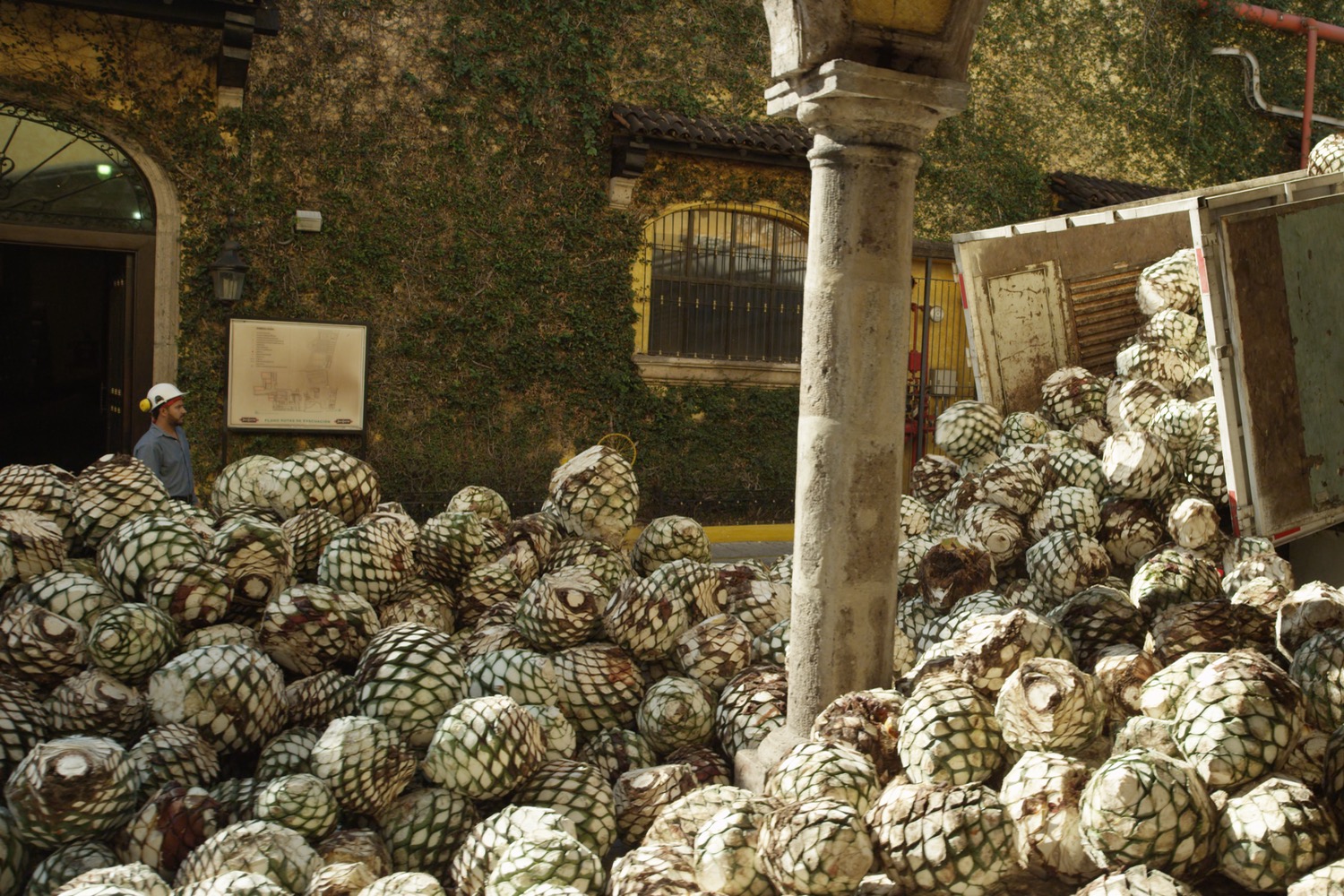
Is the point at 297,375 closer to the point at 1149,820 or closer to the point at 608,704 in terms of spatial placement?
the point at 608,704

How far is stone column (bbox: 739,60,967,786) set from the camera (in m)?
3.12

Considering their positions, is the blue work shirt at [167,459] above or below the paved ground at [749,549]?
above

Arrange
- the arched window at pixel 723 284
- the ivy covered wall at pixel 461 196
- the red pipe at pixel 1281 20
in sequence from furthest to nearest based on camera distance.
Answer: the red pipe at pixel 1281 20
the arched window at pixel 723 284
the ivy covered wall at pixel 461 196

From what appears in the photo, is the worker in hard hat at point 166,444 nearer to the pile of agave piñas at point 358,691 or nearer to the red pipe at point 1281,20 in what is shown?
the pile of agave piñas at point 358,691

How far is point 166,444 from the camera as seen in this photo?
644 cm

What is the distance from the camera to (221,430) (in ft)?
31.7

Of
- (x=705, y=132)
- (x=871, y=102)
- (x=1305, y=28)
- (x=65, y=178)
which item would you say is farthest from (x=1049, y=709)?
(x=1305, y=28)

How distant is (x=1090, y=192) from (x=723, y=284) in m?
4.91

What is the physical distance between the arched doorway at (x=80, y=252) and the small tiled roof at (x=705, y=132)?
14.4ft

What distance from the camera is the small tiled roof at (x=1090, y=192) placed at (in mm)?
13344

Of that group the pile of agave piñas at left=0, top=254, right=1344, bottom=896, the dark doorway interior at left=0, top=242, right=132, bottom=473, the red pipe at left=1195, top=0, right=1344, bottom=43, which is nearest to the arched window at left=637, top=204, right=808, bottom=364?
the dark doorway interior at left=0, top=242, right=132, bottom=473

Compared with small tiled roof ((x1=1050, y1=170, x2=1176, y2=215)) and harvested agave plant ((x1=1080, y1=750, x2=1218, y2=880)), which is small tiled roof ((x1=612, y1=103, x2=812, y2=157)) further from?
harvested agave plant ((x1=1080, y1=750, x2=1218, y2=880))

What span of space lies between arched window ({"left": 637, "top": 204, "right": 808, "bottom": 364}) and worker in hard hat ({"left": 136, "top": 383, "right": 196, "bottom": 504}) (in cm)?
566

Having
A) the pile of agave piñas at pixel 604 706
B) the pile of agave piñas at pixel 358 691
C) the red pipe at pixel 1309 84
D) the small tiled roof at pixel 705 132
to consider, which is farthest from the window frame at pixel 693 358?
the red pipe at pixel 1309 84
